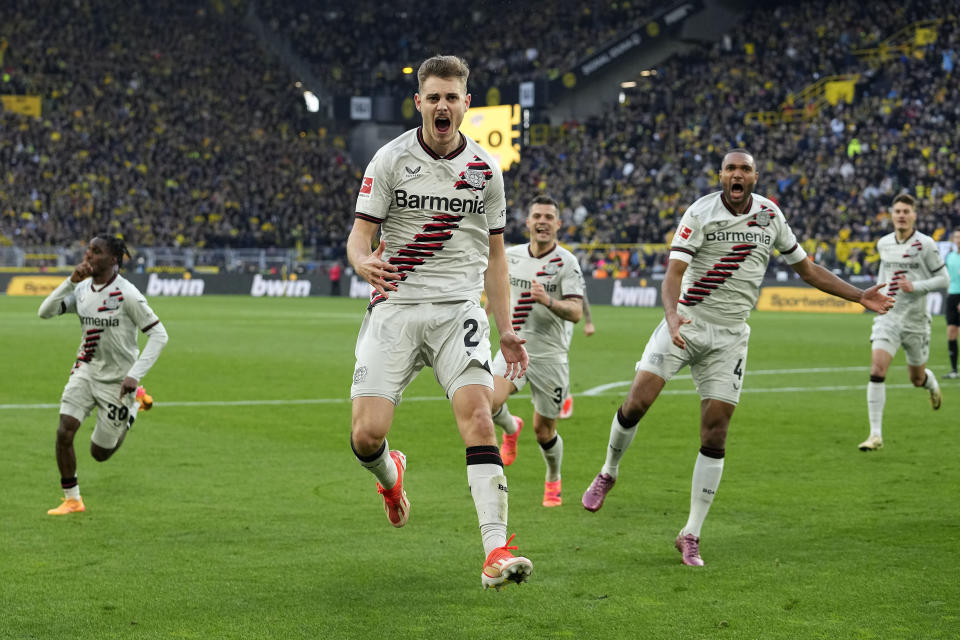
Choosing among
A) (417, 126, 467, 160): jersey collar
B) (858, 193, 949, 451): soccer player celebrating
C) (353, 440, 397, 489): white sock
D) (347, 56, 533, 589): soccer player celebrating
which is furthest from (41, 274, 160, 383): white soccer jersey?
(858, 193, 949, 451): soccer player celebrating

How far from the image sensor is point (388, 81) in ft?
208

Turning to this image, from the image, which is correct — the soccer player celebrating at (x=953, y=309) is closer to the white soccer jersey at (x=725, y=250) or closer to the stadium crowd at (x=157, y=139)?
the white soccer jersey at (x=725, y=250)

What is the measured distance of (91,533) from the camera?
7.89 m

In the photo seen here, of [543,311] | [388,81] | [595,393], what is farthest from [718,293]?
[388,81]

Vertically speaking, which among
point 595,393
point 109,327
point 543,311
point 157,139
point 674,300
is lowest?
point 595,393

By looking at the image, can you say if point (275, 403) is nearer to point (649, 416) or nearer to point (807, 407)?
point (649, 416)

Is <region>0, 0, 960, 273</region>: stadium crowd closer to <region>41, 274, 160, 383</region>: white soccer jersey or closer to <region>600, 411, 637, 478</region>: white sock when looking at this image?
<region>600, 411, 637, 478</region>: white sock

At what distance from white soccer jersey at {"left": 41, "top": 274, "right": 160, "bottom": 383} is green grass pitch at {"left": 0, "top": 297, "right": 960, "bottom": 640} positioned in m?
0.97

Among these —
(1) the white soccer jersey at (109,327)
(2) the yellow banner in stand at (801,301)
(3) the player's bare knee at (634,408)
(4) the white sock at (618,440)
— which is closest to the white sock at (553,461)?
(4) the white sock at (618,440)

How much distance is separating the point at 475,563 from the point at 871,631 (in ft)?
7.64

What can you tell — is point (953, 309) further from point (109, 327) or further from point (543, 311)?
point (109, 327)

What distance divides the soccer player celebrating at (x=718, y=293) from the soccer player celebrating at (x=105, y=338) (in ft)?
12.3

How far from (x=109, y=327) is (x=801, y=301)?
31185 millimetres

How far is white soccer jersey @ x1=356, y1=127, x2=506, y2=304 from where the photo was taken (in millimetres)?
6219
